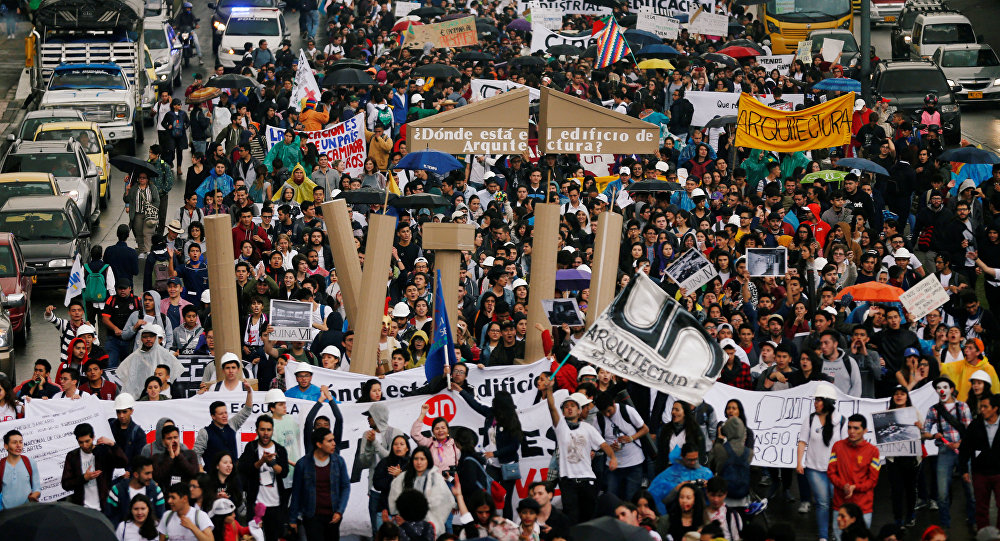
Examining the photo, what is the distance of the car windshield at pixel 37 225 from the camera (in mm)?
22828

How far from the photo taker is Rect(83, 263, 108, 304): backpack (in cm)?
1834

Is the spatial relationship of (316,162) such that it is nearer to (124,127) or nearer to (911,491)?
(124,127)

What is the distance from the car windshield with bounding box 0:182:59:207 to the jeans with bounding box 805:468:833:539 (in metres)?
14.8

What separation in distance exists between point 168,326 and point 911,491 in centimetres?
731

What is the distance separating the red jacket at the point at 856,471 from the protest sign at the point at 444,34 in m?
23.4

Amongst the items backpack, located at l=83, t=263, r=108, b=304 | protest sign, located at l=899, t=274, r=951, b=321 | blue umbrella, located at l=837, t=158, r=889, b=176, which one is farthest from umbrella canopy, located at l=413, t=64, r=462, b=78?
protest sign, located at l=899, t=274, r=951, b=321

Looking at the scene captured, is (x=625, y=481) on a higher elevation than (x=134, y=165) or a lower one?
higher

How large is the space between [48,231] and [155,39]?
56.4 ft

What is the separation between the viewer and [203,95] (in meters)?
28.4

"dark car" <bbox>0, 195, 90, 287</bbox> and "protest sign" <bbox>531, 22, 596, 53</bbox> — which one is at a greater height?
"dark car" <bbox>0, 195, 90, 287</bbox>

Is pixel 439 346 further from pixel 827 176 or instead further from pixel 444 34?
pixel 444 34

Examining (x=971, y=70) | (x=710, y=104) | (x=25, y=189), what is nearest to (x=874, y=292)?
(x=710, y=104)

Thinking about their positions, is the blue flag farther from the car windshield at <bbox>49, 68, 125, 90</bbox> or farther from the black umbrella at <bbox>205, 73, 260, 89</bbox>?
the car windshield at <bbox>49, 68, 125, 90</bbox>

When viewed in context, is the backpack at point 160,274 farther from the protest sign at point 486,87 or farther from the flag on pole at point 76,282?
the protest sign at point 486,87
